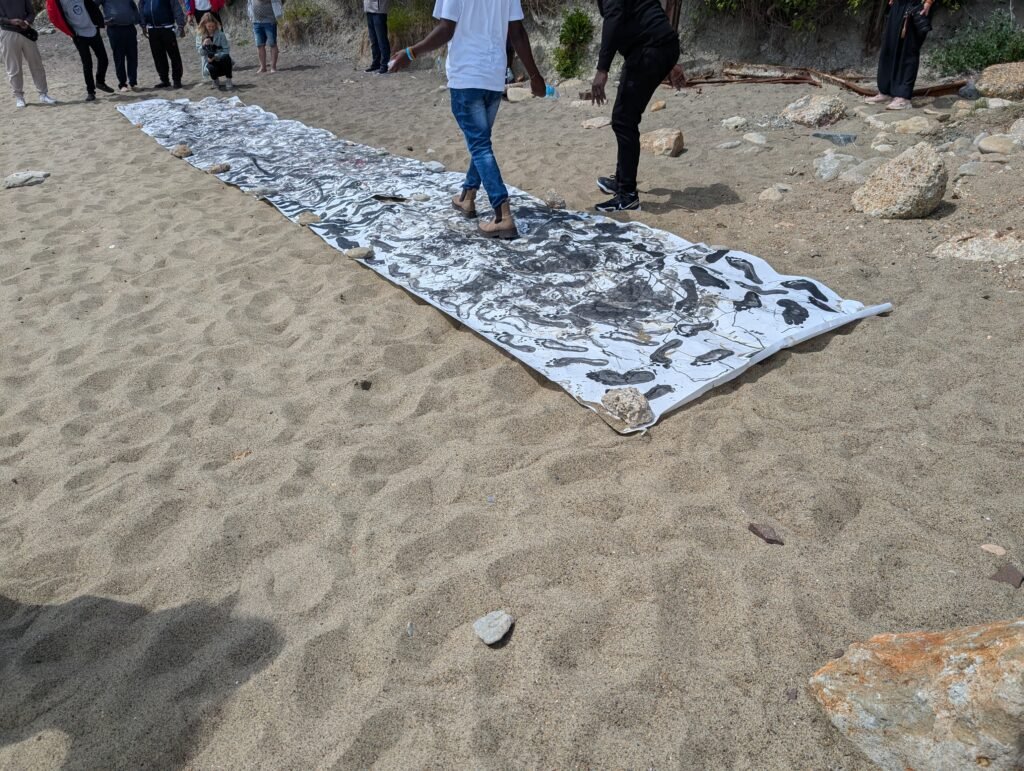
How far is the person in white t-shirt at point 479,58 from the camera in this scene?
3.69 metres

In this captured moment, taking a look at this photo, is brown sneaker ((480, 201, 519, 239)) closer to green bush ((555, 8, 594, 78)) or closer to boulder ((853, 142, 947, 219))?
boulder ((853, 142, 947, 219))

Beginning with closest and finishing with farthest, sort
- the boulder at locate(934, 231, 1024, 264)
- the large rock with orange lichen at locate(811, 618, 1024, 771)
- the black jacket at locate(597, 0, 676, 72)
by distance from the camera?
the large rock with orange lichen at locate(811, 618, 1024, 771), the boulder at locate(934, 231, 1024, 264), the black jacket at locate(597, 0, 676, 72)

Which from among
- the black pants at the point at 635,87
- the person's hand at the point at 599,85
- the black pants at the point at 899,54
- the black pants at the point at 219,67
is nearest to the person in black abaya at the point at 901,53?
the black pants at the point at 899,54

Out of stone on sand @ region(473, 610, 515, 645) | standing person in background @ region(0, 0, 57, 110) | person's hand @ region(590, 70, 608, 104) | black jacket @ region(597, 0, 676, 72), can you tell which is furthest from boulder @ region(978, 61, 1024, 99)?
standing person in background @ region(0, 0, 57, 110)

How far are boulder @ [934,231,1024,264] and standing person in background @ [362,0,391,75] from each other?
864 centimetres

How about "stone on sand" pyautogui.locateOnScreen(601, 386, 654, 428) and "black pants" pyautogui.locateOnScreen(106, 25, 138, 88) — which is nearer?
"stone on sand" pyautogui.locateOnScreen(601, 386, 654, 428)

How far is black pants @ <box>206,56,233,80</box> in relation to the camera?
9453 millimetres

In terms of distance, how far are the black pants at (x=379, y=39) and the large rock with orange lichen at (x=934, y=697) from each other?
10.5 m

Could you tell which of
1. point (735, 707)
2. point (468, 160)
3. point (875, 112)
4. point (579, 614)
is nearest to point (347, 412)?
point (579, 614)

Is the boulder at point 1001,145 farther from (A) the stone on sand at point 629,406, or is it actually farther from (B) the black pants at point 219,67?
(B) the black pants at point 219,67

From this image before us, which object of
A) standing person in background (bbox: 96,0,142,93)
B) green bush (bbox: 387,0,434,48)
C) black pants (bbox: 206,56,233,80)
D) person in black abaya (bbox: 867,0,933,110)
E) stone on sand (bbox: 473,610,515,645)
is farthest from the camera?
green bush (bbox: 387,0,434,48)

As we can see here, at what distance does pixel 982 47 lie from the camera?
6746mm

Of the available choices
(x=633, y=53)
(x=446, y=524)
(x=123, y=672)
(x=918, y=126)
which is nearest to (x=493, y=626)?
(x=446, y=524)

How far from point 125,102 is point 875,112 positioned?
880cm
